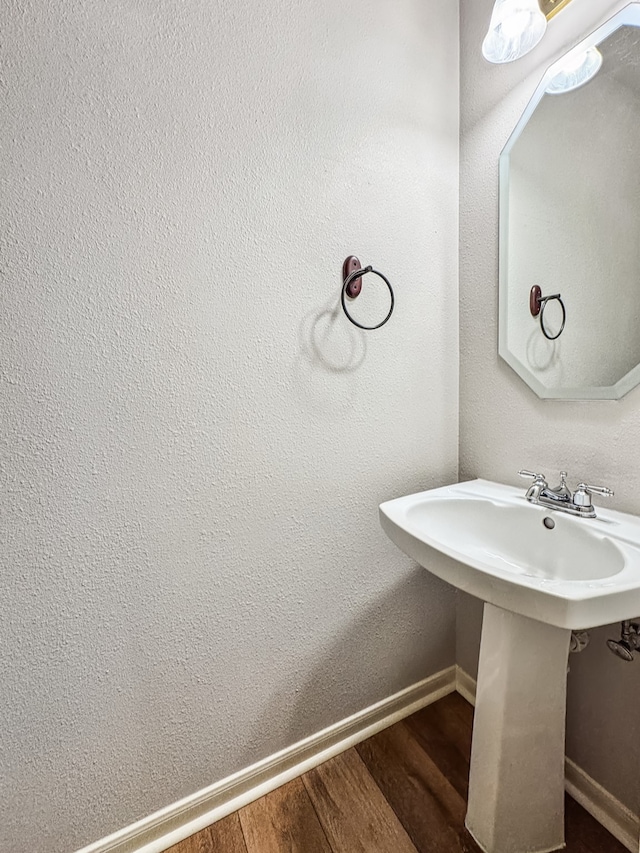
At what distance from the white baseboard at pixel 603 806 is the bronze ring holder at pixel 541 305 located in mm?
1149

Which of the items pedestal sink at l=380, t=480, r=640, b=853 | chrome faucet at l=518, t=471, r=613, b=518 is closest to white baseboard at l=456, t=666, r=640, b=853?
pedestal sink at l=380, t=480, r=640, b=853

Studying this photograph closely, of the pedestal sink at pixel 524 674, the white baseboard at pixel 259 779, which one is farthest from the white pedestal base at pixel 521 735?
the white baseboard at pixel 259 779

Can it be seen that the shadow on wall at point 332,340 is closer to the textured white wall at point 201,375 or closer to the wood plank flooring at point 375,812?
the textured white wall at point 201,375

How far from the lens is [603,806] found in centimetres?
93

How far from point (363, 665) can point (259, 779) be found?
1.33 feet

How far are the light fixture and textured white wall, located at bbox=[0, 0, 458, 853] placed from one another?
0.73ft

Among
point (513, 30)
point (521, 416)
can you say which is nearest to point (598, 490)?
point (521, 416)

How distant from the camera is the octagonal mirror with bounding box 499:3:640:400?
0.83 m

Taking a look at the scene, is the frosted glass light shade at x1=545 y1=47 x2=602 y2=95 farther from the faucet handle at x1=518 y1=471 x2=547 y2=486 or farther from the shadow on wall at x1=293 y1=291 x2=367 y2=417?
the faucet handle at x1=518 y1=471 x2=547 y2=486

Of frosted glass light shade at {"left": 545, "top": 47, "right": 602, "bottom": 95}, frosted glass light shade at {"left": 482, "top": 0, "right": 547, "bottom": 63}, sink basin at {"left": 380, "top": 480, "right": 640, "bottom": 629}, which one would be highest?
frosted glass light shade at {"left": 482, "top": 0, "right": 547, "bottom": 63}

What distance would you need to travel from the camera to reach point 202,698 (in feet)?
3.12

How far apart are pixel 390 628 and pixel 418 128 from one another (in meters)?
1.55

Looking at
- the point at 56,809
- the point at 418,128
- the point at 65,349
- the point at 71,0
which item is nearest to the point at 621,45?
the point at 418,128

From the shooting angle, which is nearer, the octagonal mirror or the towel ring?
the octagonal mirror
